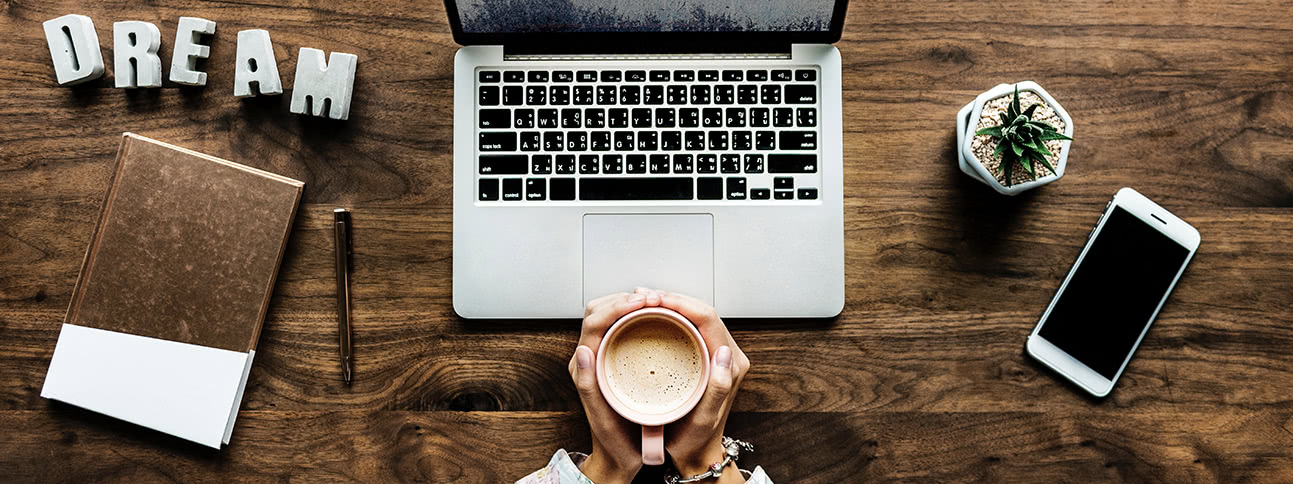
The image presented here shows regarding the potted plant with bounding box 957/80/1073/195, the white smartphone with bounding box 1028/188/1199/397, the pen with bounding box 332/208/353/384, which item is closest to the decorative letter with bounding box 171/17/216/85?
the pen with bounding box 332/208/353/384

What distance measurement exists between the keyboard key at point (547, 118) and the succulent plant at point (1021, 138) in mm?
441

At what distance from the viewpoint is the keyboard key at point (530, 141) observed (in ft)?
2.77

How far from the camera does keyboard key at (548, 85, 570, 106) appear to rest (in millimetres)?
851

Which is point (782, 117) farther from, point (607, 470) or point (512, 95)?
point (607, 470)

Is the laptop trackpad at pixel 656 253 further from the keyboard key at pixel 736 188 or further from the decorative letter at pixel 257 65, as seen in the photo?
the decorative letter at pixel 257 65

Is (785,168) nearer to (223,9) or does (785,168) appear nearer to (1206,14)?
(1206,14)

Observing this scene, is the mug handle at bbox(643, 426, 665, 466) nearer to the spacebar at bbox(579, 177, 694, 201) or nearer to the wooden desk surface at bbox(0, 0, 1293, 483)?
the wooden desk surface at bbox(0, 0, 1293, 483)

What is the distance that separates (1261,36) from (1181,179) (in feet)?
0.63

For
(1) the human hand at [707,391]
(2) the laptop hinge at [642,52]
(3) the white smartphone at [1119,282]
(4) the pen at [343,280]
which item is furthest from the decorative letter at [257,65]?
(3) the white smartphone at [1119,282]

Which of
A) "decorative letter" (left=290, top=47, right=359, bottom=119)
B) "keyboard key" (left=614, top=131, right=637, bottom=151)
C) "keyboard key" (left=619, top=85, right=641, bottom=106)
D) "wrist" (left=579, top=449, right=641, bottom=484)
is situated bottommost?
"wrist" (left=579, top=449, right=641, bottom=484)

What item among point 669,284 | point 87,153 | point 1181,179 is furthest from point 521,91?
point 1181,179

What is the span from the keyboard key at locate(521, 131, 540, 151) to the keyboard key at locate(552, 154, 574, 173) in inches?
1.1

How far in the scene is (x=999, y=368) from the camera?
0.88m

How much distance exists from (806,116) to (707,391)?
1.03 ft
